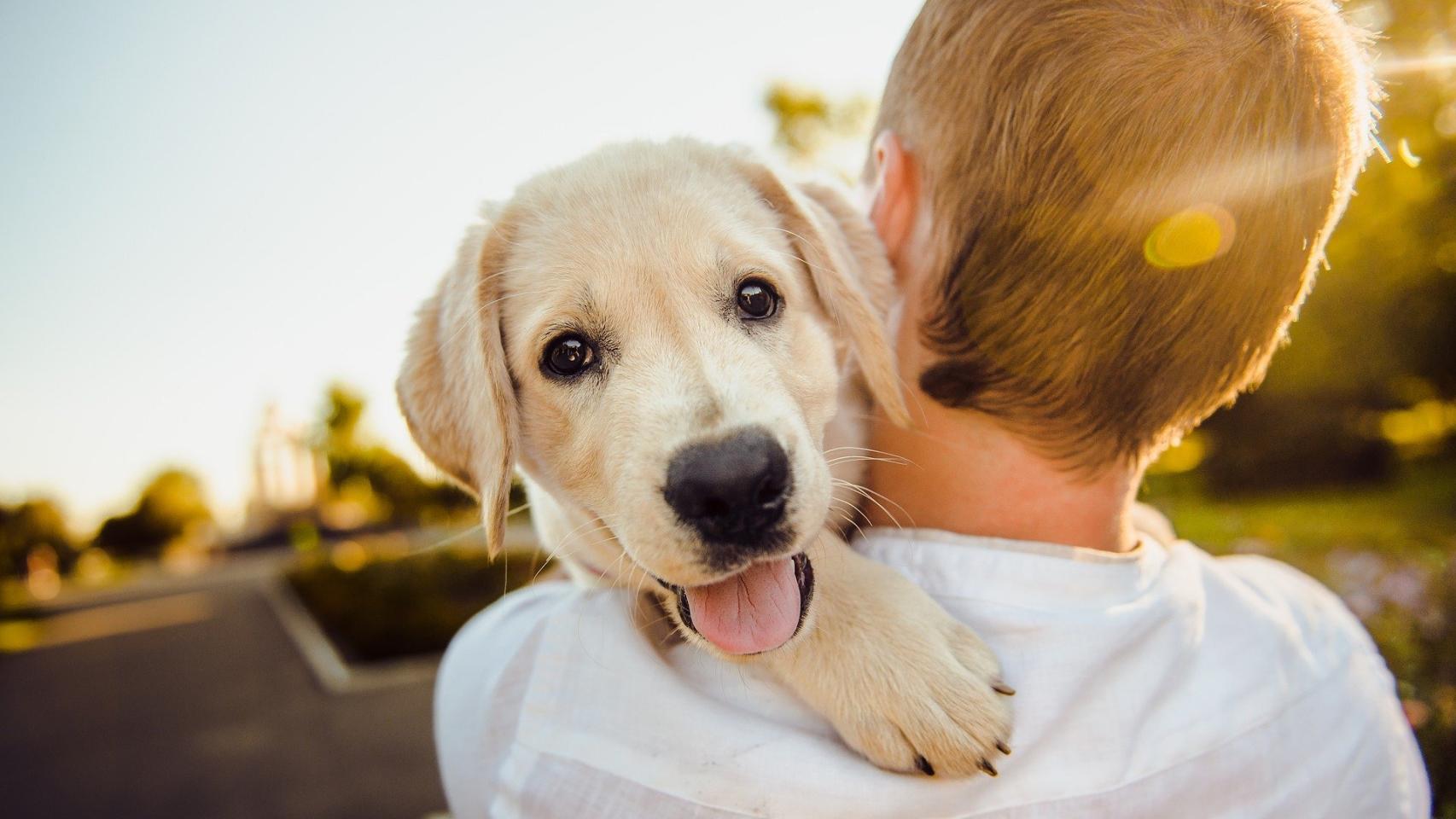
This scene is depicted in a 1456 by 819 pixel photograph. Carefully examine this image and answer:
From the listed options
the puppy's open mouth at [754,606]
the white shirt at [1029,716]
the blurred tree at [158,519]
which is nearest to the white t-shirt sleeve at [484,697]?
the white shirt at [1029,716]

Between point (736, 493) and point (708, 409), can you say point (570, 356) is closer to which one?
point (708, 409)

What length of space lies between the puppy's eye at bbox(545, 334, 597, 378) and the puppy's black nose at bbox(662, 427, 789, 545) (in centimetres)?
63

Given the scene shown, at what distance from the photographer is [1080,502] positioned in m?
2.25

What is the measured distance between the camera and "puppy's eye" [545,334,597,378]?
2562 millimetres

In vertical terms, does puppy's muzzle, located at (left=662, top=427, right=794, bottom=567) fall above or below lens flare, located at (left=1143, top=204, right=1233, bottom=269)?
below

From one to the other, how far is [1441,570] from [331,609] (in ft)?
54.2

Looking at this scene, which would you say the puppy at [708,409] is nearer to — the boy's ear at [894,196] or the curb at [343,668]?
the boy's ear at [894,196]

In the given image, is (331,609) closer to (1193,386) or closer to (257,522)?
(1193,386)

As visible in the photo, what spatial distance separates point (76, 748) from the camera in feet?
41.2

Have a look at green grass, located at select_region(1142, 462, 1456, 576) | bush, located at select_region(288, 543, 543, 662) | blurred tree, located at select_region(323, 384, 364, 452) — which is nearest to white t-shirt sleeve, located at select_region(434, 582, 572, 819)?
green grass, located at select_region(1142, 462, 1456, 576)

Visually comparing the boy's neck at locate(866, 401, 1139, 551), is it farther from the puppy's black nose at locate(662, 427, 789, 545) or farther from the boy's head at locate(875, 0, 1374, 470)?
the puppy's black nose at locate(662, 427, 789, 545)

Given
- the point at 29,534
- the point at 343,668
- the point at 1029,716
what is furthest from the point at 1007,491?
the point at 29,534

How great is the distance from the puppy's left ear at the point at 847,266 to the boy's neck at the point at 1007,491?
0.15 m

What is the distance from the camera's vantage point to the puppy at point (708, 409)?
198 cm
